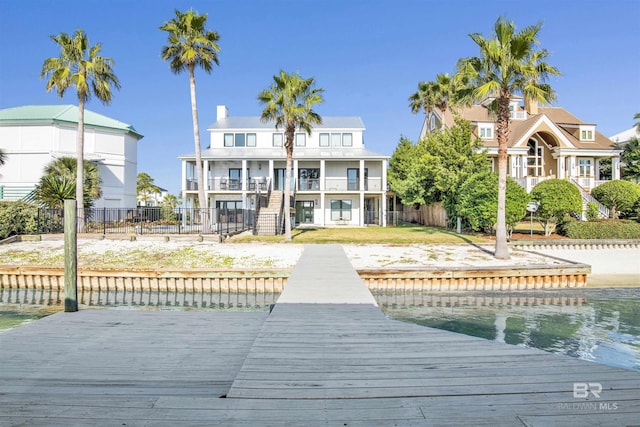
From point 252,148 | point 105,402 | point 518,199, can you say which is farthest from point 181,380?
point 252,148

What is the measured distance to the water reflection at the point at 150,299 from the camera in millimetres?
11891

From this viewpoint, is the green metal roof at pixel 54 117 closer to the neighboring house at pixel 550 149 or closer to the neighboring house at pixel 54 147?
the neighboring house at pixel 54 147

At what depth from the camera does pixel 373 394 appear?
12.1 ft

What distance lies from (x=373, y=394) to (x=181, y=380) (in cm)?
237

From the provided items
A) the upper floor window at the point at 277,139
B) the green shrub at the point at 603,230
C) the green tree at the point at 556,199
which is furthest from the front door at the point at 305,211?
the green shrub at the point at 603,230

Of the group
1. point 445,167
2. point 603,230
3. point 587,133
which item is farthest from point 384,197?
point 587,133

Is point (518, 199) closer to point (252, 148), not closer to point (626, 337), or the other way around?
point (626, 337)

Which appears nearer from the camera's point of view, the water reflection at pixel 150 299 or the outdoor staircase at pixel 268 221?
the water reflection at pixel 150 299

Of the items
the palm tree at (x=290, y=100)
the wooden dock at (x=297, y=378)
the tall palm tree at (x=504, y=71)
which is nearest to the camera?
the wooden dock at (x=297, y=378)

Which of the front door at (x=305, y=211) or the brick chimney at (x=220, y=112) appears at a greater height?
the brick chimney at (x=220, y=112)

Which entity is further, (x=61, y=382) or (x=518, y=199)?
(x=518, y=199)

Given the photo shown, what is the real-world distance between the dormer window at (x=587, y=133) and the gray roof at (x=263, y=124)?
19.9m

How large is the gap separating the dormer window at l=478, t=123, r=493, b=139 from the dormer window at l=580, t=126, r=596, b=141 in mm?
8401

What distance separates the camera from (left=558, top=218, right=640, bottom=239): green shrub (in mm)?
20969
